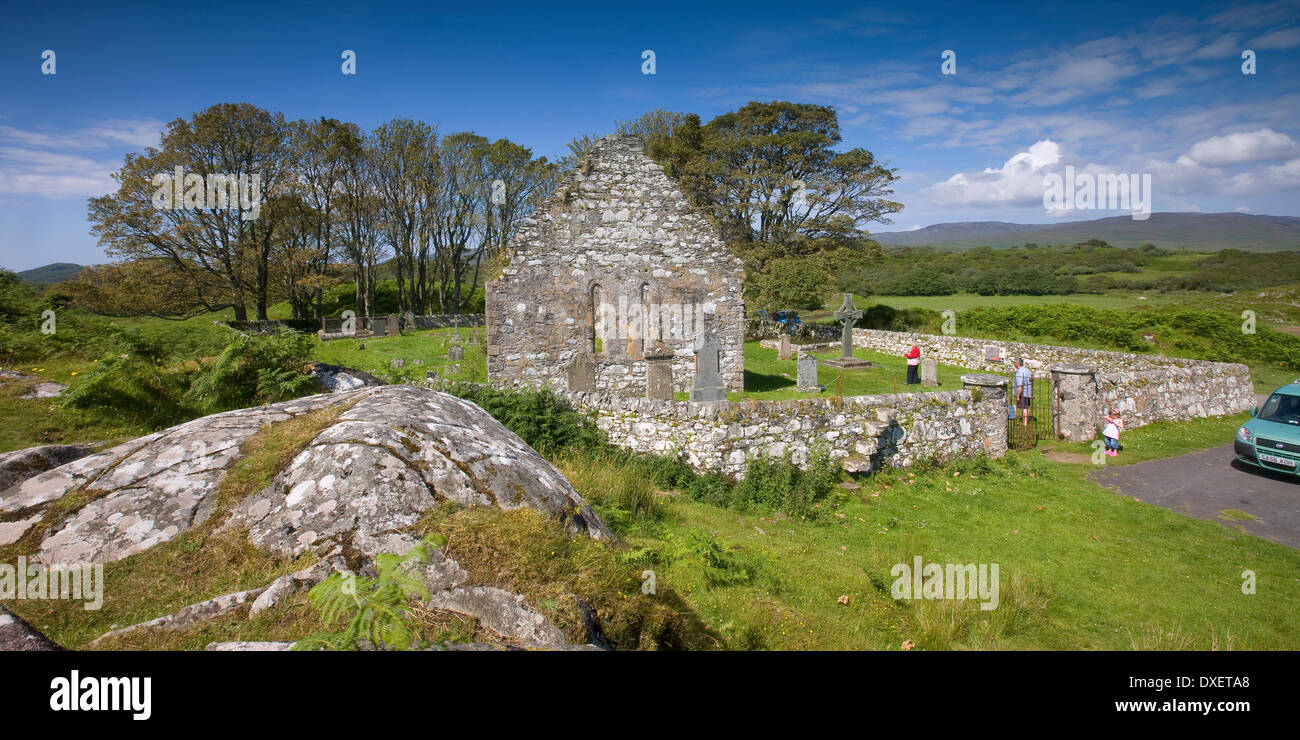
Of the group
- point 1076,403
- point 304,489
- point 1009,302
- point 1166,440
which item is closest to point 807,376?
point 1076,403

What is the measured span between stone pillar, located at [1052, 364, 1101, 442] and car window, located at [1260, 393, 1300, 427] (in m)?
2.87

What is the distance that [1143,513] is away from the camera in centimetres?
959

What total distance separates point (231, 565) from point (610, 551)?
2.33 m

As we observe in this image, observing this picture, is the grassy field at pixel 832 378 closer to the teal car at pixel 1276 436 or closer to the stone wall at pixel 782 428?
the stone wall at pixel 782 428

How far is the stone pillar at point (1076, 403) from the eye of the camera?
13.7m

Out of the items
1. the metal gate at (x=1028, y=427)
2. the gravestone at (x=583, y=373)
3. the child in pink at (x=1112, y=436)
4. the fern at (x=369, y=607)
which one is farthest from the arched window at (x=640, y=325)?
the fern at (x=369, y=607)

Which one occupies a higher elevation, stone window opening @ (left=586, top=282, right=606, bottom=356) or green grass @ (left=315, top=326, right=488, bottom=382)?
stone window opening @ (left=586, top=282, right=606, bottom=356)

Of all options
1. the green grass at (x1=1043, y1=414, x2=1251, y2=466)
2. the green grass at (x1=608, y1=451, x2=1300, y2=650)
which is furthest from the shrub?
the green grass at (x1=1043, y1=414, x2=1251, y2=466)

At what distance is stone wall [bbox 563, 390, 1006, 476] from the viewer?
9875 millimetres

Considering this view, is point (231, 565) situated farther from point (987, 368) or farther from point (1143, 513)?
point (987, 368)

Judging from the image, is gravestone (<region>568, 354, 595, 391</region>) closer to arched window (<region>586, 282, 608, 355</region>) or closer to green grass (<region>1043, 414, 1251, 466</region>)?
arched window (<region>586, 282, 608, 355</region>)
